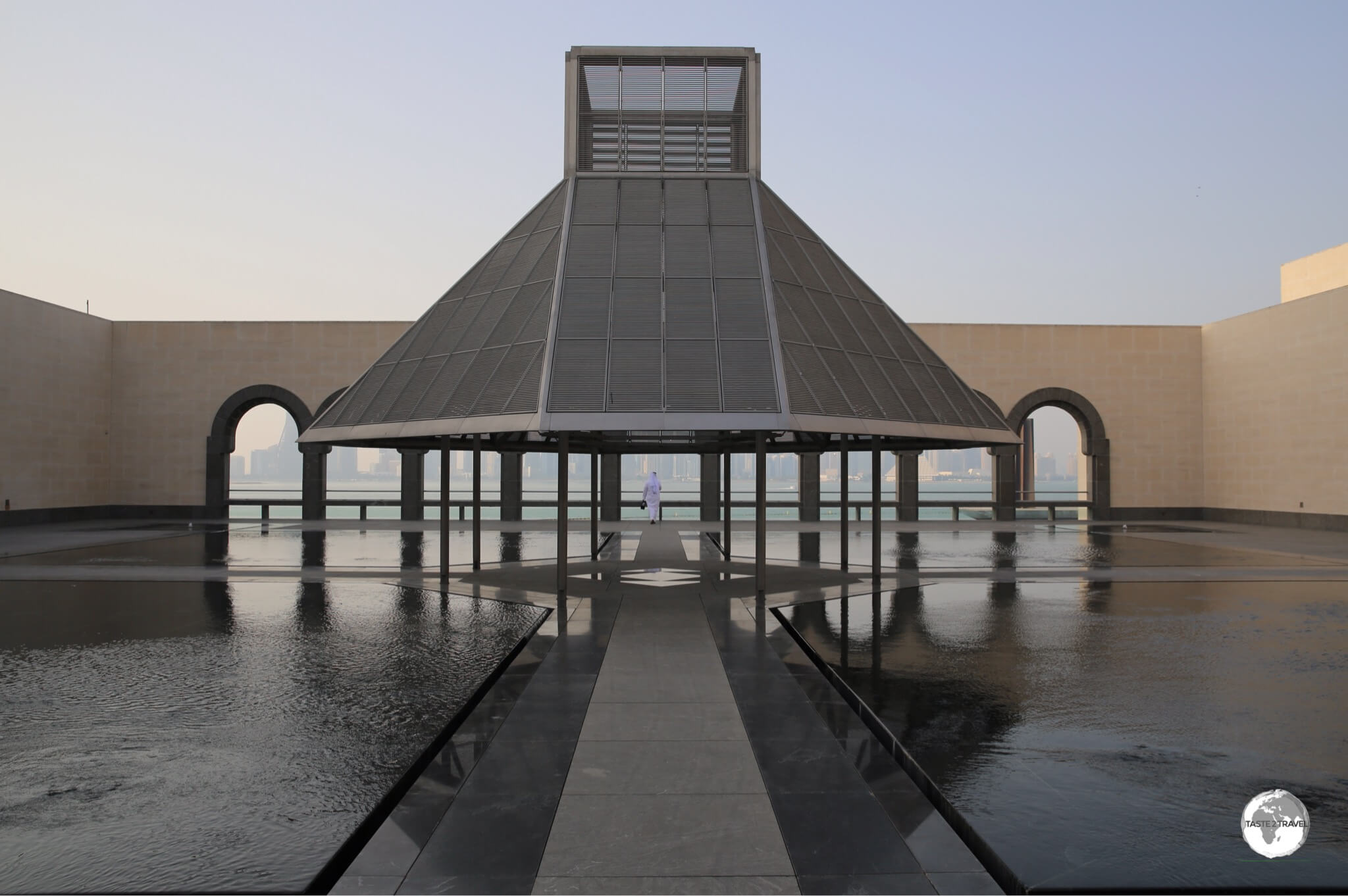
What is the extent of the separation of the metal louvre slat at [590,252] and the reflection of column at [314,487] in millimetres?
21810

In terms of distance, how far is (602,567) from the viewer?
17.3 meters

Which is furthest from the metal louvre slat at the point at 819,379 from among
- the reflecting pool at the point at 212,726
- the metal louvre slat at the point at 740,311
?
the reflecting pool at the point at 212,726

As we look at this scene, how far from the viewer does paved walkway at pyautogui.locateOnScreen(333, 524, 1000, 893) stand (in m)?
4.17

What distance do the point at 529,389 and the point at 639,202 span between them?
18.4 ft

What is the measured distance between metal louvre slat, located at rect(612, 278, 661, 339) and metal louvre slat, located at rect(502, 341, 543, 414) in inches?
47.1

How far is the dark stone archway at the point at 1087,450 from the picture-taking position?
110ft

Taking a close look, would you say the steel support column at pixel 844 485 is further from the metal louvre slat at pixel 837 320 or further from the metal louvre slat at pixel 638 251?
the metal louvre slat at pixel 638 251

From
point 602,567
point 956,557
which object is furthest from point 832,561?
point 602,567

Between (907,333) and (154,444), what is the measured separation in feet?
98.0

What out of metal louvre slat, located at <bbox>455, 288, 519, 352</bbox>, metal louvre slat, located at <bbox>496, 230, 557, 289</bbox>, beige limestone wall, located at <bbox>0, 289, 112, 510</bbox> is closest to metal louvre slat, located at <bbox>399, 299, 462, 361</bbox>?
metal louvre slat, located at <bbox>455, 288, 519, 352</bbox>

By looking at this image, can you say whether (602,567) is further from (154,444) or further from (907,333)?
(154,444)

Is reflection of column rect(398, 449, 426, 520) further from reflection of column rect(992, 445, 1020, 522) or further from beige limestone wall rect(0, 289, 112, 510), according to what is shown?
reflection of column rect(992, 445, 1020, 522)

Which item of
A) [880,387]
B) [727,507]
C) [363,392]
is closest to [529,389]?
[363,392]

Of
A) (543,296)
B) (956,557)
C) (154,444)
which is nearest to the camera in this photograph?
(543,296)
